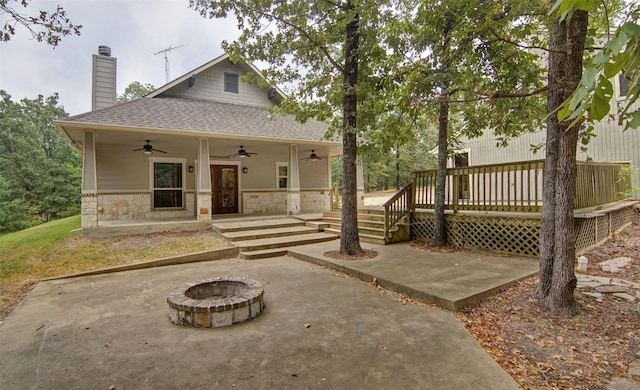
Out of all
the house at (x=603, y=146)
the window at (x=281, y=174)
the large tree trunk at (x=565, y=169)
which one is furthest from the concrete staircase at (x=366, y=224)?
the large tree trunk at (x=565, y=169)

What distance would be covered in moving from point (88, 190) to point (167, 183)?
3.37m

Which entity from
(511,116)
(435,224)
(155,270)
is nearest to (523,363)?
(511,116)

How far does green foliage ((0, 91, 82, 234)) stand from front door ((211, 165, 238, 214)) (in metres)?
19.6

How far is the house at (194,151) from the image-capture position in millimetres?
9148

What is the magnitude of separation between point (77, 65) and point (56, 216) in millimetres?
12413

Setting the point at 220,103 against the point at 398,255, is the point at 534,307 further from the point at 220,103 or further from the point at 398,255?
the point at 220,103

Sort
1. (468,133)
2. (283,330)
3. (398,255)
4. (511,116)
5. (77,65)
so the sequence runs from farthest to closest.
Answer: (77,65) < (398,255) < (468,133) < (511,116) < (283,330)

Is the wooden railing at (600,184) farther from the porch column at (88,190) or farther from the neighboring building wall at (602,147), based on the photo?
the porch column at (88,190)

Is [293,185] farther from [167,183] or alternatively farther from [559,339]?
[559,339]

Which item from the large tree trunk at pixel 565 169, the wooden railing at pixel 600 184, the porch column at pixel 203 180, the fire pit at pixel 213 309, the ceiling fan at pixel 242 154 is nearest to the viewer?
the large tree trunk at pixel 565 169

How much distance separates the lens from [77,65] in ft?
74.7

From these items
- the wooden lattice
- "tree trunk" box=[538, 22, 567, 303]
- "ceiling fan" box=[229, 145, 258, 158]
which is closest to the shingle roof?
"ceiling fan" box=[229, 145, 258, 158]

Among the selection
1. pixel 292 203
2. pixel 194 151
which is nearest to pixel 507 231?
pixel 292 203

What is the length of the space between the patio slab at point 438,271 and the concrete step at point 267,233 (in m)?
1.50
